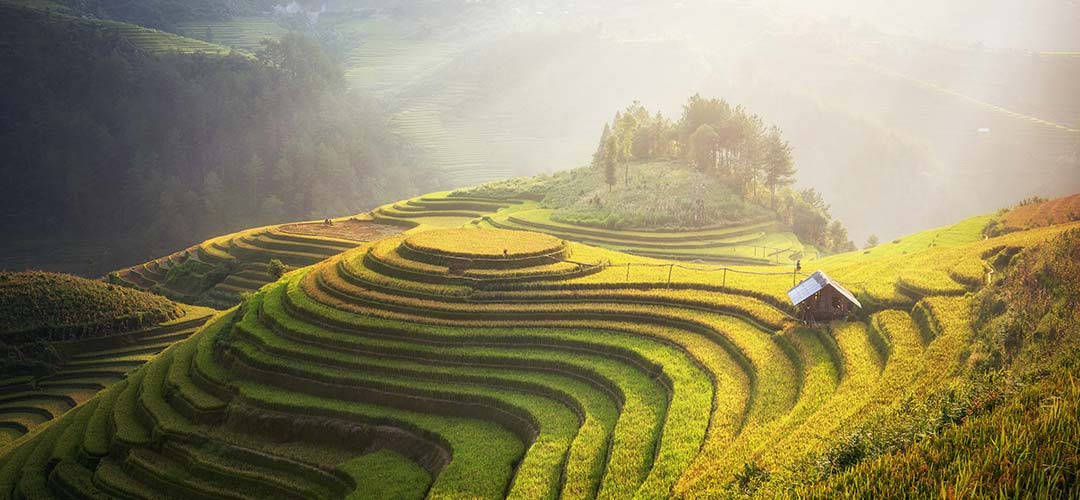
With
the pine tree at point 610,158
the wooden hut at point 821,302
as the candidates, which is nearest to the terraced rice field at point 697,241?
the pine tree at point 610,158

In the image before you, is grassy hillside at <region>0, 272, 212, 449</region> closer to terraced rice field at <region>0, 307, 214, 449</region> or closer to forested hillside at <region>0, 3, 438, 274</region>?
terraced rice field at <region>0, 307, 214, 449</region>

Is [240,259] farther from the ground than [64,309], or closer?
farther from the ground

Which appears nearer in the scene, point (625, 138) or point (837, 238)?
point (625, 138)

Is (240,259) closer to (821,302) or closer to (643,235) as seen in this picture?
(643,235)

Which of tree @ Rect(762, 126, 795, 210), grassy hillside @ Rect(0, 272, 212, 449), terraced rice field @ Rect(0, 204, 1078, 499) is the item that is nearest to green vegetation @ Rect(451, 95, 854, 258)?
tree @ Rect(762, 126, 795, 210)

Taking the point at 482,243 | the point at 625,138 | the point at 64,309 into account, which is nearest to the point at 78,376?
the point at 64,309

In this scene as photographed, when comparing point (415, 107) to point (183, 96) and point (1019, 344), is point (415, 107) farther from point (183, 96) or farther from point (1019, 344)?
point (1019, 344)

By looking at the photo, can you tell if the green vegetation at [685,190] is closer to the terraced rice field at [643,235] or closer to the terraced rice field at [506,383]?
the terraced rice field at [643,235]
